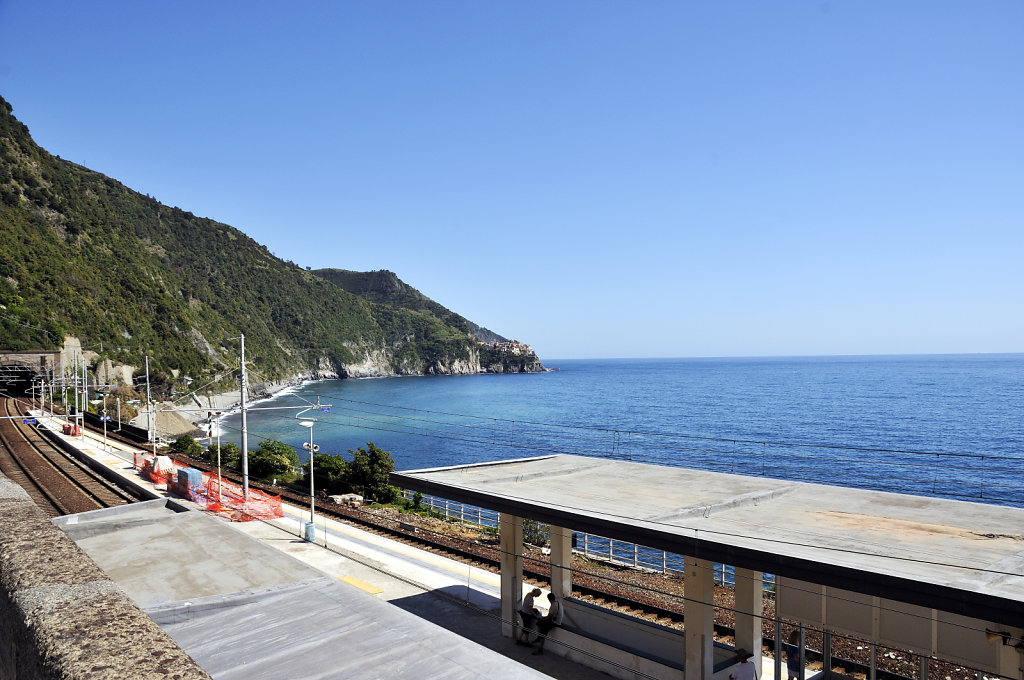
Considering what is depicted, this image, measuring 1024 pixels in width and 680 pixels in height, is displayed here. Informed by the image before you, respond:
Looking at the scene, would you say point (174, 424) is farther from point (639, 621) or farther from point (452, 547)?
point (639, 621)

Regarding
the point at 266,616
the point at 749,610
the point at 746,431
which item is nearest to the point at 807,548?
the point at 749,610

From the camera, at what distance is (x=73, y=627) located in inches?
88.7

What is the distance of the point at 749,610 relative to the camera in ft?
34.5

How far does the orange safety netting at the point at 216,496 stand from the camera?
93.7ft

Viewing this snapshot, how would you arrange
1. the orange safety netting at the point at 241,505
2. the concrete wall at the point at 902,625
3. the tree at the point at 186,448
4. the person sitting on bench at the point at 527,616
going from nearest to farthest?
the concrete wall at the point at 902,625, the person sitting on bench at the point at 527,616, the orange safety netting at the point at 241,505, the tree at the point at 186,448

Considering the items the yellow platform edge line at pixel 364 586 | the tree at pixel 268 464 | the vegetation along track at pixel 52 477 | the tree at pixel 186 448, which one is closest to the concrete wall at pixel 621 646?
the yellow platform edge line at pixel 364 586

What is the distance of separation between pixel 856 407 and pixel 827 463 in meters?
55.4

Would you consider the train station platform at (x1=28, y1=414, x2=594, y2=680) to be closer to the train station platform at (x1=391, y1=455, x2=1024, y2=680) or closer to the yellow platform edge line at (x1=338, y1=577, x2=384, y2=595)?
the train station platform at (x1=391, y1=455, x2=1024, y2=680)

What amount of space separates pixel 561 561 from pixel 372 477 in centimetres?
2802

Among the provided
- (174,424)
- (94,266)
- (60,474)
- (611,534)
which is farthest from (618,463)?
(94,266)

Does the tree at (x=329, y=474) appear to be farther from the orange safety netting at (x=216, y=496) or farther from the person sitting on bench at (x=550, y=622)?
the person sitting on bench at (x=550, y=622)

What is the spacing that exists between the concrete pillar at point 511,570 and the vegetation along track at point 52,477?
8971mm

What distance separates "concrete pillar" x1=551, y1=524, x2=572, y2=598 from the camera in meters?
13.9

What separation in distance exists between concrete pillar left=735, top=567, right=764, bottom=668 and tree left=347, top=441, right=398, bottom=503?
103ft
